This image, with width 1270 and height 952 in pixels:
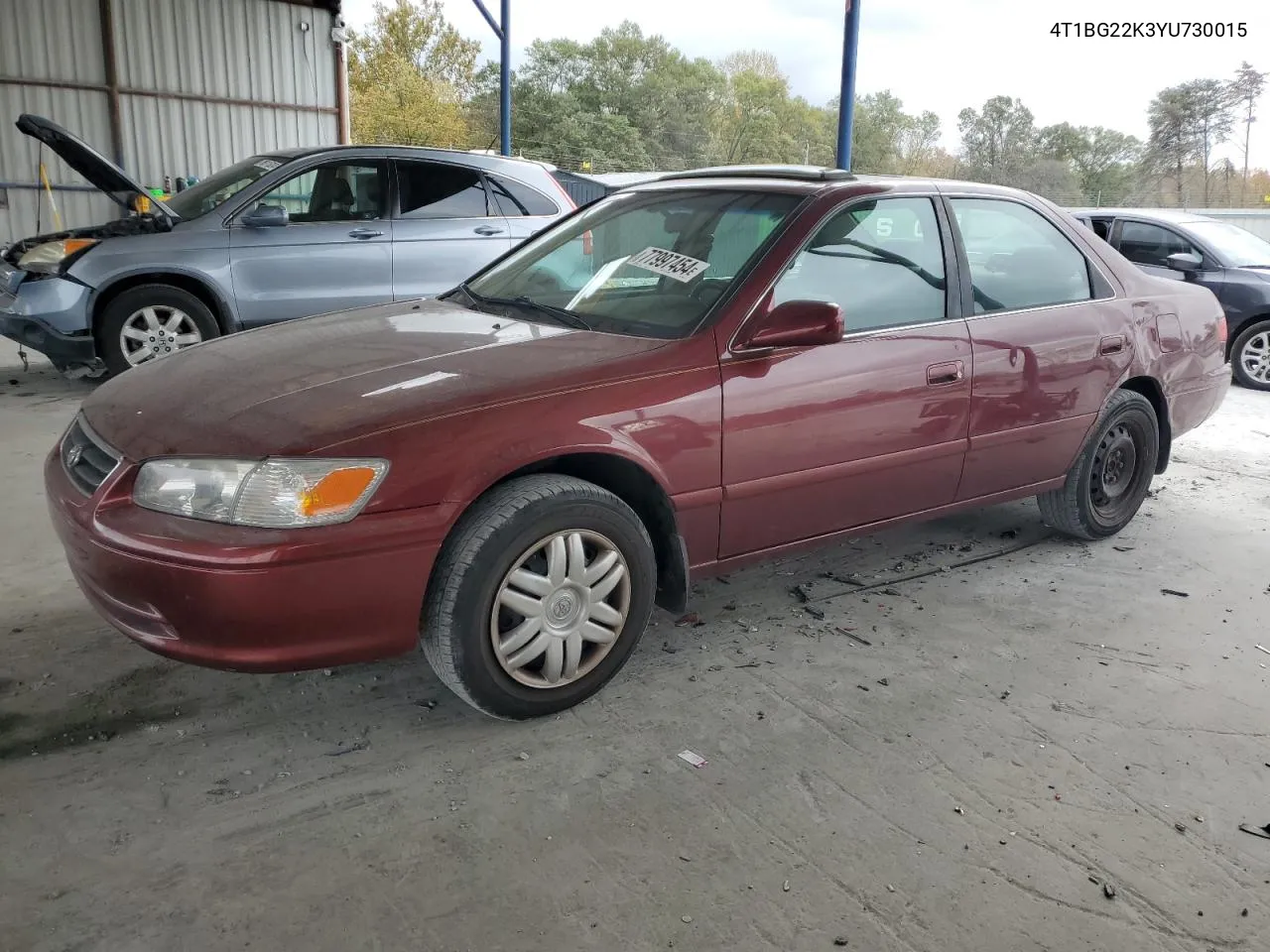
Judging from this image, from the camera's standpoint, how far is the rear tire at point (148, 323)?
6461mm

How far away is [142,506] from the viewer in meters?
2.40

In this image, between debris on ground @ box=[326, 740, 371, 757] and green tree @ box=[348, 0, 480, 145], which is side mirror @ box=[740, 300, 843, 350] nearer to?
debris on ground @ box=[326, 740, 371, 757]

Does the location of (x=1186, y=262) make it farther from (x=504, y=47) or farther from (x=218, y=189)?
(x=504, y=47)

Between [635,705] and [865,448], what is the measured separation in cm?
112

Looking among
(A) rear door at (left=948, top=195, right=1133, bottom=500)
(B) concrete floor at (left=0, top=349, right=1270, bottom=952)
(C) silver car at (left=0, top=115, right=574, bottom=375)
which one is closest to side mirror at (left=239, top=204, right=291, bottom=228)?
(C) silver car at (left=0, top=115, right=574, bottom=375)

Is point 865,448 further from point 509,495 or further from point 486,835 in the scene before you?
point 486,835

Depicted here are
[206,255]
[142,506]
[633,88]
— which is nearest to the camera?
[142,506]

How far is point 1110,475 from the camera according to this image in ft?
14.0

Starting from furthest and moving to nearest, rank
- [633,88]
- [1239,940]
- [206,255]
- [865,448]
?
1. [633,88]
2. [206,255]
3. [865,448]
4. [1239,940]

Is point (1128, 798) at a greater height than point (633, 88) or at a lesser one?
lesser

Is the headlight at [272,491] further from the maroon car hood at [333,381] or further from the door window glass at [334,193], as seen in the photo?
the door window glass at [334,193]

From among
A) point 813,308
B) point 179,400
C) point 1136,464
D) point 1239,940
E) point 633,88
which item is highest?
point 633,88

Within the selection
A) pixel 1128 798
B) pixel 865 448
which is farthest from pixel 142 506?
pixel 1128 798

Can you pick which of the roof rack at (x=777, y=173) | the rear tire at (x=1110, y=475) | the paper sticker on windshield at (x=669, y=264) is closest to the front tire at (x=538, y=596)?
the paper sticker on windshield at (x=669, y=264)
